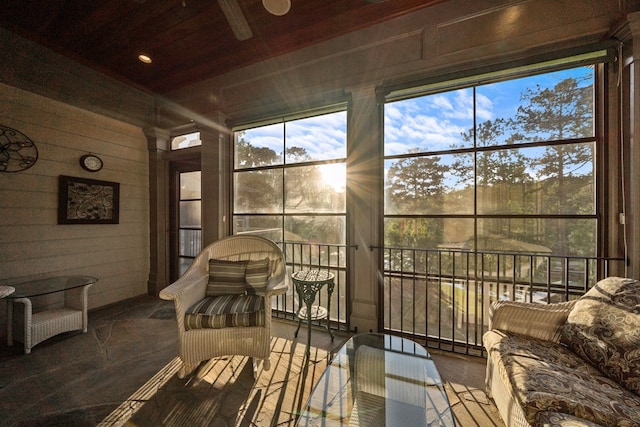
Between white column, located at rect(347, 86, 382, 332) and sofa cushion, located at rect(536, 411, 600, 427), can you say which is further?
white column, located at rect(347, 86, 382, 332)

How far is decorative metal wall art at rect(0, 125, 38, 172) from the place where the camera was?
2439 mm

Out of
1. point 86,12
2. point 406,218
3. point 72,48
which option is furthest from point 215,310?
point 72,48

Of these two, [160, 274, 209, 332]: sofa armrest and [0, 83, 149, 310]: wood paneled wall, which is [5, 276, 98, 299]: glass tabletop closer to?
[0, 83, 149, 310]: wood paneled wall

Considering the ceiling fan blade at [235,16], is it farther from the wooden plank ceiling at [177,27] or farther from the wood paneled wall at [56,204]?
the wood paneled wall at [56,204]

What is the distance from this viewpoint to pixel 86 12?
2.31 meters

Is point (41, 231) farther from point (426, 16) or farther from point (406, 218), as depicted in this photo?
point (426, 16)

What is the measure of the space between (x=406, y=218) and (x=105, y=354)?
9.85 ft

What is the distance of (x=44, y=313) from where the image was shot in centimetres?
242

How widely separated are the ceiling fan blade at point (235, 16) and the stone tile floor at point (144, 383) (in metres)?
2.47

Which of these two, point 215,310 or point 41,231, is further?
point 41,231

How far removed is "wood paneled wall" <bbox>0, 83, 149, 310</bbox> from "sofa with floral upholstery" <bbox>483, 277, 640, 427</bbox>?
4288 mm

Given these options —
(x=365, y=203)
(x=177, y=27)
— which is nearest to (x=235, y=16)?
(x=177, y=27)

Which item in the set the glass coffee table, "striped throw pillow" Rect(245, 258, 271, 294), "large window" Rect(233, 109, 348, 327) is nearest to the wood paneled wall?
"large window" Rect(233, 109, 348, 327)

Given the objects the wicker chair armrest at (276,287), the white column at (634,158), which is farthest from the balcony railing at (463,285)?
the wicker chair armrest at (276,287)
